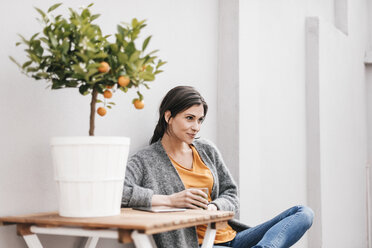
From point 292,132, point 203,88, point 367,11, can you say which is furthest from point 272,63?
point 367,11

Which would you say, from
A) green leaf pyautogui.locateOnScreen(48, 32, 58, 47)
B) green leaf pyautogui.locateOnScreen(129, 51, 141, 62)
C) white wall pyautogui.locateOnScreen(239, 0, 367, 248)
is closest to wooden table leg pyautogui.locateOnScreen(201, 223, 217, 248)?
green leaf pyautogui.locateOnScreen(129, 51, 141, 62)

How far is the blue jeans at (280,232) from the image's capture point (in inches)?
84.6

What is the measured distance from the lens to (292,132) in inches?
159

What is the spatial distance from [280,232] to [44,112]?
3.59ft

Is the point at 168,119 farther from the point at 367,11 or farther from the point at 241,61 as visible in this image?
the point at 367,11

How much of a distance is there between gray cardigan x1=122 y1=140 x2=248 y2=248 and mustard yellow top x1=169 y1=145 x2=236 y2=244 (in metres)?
0.03

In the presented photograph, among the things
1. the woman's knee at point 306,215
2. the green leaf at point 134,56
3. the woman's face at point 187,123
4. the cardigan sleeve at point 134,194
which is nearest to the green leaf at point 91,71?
the green leaf at point 134,56

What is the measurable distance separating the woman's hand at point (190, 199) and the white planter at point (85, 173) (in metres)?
0.42

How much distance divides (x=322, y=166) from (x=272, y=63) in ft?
3.54

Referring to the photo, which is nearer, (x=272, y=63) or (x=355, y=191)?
(x=272, y=63)

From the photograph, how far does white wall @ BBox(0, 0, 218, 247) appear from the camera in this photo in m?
1.74

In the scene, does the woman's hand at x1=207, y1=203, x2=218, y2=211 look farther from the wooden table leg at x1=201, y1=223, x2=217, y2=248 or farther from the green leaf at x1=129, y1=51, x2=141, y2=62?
the green leaf at x1=129, y1=51, x2=141, y2=62

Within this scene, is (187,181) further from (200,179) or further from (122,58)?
(122,58)

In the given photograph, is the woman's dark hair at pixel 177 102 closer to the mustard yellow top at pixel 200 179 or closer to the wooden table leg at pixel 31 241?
the mustard yellow top at pixel 200 179
